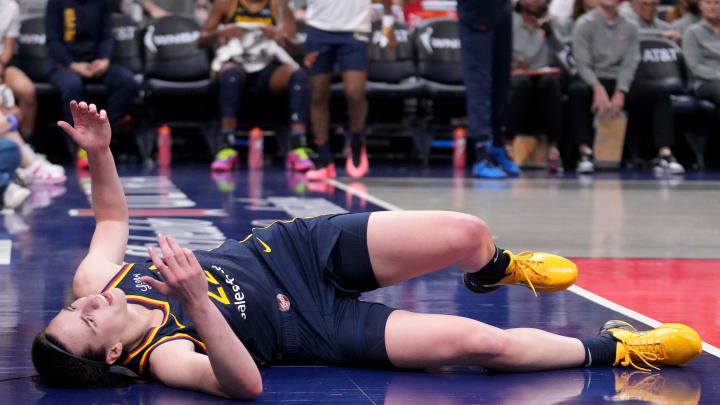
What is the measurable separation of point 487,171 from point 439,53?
6.19 ft

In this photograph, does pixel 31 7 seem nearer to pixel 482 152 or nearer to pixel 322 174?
pixel 322 174

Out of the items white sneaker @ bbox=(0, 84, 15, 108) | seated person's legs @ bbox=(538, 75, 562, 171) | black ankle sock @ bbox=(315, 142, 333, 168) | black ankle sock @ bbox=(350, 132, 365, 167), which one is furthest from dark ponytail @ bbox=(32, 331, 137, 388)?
seated person's legs @ bbox=(538, 75, 562, 171)

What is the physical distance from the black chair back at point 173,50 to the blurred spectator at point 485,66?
2682mm

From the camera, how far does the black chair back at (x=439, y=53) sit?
10.0m

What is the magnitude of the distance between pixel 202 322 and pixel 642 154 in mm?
8657

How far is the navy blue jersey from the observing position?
2770 millimetres

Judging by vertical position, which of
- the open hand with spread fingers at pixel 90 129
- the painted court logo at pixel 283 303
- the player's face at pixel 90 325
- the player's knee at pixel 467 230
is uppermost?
the open hand with spread fingers at pixel 90 129

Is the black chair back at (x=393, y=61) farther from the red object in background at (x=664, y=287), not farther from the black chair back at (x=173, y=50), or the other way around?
the red object in background at (x=664, y=287)

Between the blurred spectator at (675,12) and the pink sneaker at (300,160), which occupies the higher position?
the blurred spectator at (675,12)

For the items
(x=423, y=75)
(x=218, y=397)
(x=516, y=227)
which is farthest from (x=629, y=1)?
(x=218, y=397)

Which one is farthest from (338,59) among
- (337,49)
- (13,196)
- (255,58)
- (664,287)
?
(664,287)

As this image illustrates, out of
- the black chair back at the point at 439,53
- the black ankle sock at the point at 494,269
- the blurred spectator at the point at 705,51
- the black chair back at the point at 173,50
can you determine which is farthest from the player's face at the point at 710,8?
the black ankle sock at the point at 494,269

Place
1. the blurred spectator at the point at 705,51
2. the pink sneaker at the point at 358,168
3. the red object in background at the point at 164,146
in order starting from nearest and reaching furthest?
the pink sneaker at the point at 358,168 < the red object in background at the point at 164,146 < the blurred spectator at the point at 705,51

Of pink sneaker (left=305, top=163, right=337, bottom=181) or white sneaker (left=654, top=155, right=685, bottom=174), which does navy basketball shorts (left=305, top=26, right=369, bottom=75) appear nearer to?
pink sneaker (left=305, top=163, right=337, bottom=181)
